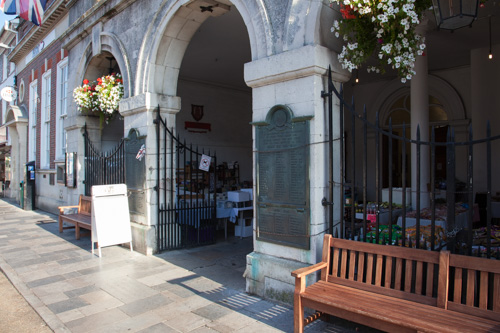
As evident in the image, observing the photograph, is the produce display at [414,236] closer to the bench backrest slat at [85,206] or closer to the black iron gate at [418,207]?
the black iron gate at [418,207]

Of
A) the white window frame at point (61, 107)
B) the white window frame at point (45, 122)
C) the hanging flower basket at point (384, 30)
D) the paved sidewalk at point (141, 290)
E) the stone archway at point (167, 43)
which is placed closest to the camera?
the hanging flower basket at point (384, 30)

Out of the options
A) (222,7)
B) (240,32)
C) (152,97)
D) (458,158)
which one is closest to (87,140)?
(152,97)

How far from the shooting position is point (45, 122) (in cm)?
1248

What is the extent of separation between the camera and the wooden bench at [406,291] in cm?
266

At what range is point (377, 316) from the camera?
108 inches

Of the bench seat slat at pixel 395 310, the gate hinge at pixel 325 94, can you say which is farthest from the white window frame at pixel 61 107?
the bench seat slat at pixel 395 310

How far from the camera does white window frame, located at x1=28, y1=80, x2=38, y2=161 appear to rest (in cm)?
1375

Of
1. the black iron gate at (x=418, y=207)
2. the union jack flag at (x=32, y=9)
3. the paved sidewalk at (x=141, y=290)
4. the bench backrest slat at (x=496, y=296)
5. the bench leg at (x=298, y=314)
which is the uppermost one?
the union jack flag at (x=32, y=9)

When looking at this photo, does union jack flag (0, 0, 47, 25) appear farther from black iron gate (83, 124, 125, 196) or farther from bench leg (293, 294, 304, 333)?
bench leg (293, 294, 304, 333)

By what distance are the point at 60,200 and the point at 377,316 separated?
423 inches

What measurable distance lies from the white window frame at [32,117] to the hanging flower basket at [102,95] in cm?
620

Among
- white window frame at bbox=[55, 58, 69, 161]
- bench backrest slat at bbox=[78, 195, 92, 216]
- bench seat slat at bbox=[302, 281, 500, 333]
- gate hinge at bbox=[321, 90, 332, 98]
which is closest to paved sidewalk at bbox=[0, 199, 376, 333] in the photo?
bench seat slat at bbox=[302, 281, 500, 333]

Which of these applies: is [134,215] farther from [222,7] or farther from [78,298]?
[222,7]

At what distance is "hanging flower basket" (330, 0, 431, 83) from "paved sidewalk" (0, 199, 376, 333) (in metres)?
2.62
